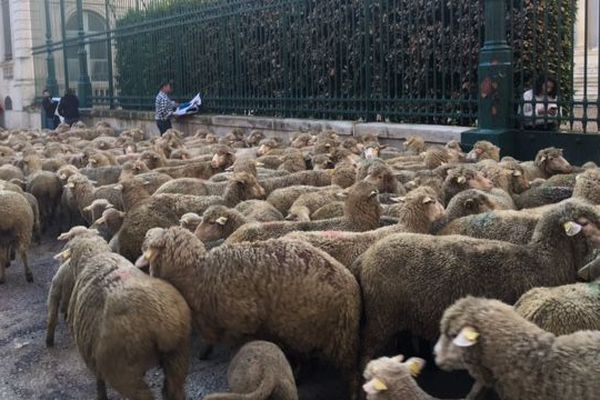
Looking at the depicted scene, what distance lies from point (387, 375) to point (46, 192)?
7.04 metres

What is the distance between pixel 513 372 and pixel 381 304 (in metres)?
1.09

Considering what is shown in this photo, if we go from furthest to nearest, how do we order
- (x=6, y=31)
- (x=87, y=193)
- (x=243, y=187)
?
(x=6, y=31) → (x=87, y=193) → (x=243, y=187)

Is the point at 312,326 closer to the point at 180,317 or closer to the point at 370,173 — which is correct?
the point at 180,317

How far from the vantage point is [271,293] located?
13.5ft

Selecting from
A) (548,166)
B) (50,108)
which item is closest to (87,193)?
(548,166)

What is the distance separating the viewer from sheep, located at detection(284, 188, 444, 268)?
4.70m

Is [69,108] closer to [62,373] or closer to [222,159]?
[222,159]

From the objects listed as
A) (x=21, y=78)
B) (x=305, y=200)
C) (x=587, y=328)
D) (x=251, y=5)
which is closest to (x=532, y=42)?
(x=305, y=200)

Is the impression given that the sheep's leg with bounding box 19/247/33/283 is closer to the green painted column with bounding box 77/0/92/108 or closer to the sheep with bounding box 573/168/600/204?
the sheep with bounding box 573/168/600/204

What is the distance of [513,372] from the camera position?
3.12m

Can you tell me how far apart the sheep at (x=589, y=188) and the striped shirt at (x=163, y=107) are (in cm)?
1281

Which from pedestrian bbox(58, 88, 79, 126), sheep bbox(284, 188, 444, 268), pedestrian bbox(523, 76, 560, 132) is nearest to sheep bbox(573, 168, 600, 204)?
sheep bbox(284, 188, 444, 268)

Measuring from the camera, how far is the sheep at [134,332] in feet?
12.6

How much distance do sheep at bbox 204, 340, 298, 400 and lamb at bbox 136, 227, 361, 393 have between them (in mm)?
235
